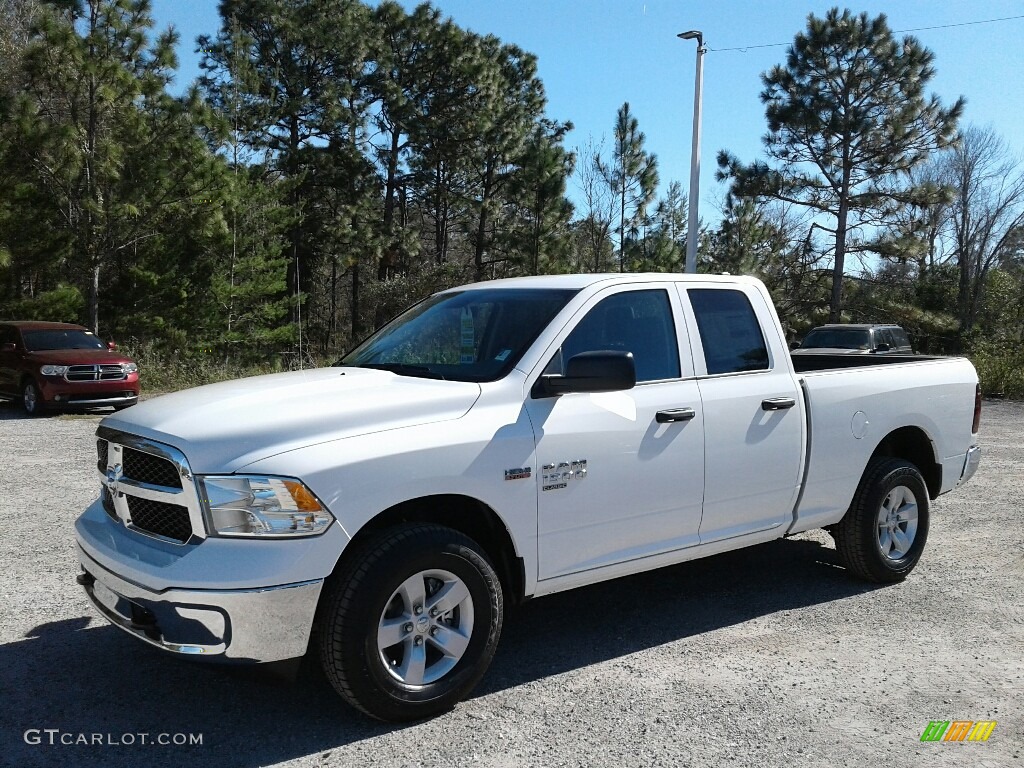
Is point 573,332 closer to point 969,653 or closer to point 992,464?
point 969,653

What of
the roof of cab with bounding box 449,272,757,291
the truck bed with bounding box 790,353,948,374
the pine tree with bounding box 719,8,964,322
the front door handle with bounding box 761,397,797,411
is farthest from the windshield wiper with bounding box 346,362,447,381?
the pine tree with bounding box 719,8,964,322

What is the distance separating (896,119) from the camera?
29859 millimetres

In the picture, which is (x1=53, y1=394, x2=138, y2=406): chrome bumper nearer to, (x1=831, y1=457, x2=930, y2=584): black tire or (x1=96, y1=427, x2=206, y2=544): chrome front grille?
(x1=96, y1=427, x2=206, y2=544): chrome front grille

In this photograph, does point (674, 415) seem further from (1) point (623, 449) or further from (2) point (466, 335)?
(2) point (466, 335)

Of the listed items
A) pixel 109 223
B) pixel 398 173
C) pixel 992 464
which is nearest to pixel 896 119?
pixel 398 173

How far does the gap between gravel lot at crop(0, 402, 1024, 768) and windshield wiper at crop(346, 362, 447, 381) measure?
147cm

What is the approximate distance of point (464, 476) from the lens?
3.73m

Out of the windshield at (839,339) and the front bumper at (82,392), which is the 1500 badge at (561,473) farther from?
the windshield at (839,339)

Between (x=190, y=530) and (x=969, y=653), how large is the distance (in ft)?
12.7

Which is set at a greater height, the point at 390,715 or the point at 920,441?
the point at 920,441

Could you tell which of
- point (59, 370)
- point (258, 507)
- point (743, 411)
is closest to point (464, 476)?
point (258, 507)

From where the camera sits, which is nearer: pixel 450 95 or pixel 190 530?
pixel 190 530

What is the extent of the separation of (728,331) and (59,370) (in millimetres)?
13167

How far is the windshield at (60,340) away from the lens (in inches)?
615
